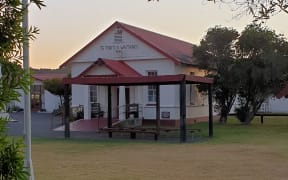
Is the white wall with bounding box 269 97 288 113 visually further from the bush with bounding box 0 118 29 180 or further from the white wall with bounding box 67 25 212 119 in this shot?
the bush with bounding box 0 118 29 180

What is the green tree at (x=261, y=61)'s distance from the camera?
33.1 metres

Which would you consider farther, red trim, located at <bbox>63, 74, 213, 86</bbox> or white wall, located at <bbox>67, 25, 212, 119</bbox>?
white wall, located at <bbox>67, 25, 212, 119</bbox>

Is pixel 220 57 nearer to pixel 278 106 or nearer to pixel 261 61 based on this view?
pixel 261 61

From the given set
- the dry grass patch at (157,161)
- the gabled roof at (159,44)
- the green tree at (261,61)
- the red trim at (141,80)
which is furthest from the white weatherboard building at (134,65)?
the dry grass patch at (157,161)

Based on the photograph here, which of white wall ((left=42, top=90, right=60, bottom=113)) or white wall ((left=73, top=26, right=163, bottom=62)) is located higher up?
white wall ((left=73, top=26, right=163, bottom=62))

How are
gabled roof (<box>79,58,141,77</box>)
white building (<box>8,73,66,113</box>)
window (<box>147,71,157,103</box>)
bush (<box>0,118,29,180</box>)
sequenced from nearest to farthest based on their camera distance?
bush (<box>0,118,29,180</box>)
gabled roof (<box>79,58,141,77</box>)
window (<box>147,71,157,103</box>)
white building (<box>8,73,66,113</box>)

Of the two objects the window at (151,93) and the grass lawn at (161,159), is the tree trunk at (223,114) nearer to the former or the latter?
the window at (151,93)

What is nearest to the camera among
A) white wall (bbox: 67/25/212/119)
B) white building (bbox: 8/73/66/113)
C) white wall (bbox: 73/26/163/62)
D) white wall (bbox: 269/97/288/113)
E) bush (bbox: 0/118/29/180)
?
bush (bbox: 0/118/29/180)

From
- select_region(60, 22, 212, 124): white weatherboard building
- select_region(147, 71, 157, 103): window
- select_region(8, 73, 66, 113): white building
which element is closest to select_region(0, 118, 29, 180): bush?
select_region(60, 22, 212, 124): white weatherboard building

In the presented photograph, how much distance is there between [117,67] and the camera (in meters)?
33.4

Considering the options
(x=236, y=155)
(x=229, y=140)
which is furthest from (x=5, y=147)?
(x=229, y=140)

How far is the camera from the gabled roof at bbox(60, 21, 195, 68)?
115 feet

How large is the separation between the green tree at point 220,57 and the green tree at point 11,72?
99.7 feet

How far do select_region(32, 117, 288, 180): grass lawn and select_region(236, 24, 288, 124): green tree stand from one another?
10.0m
